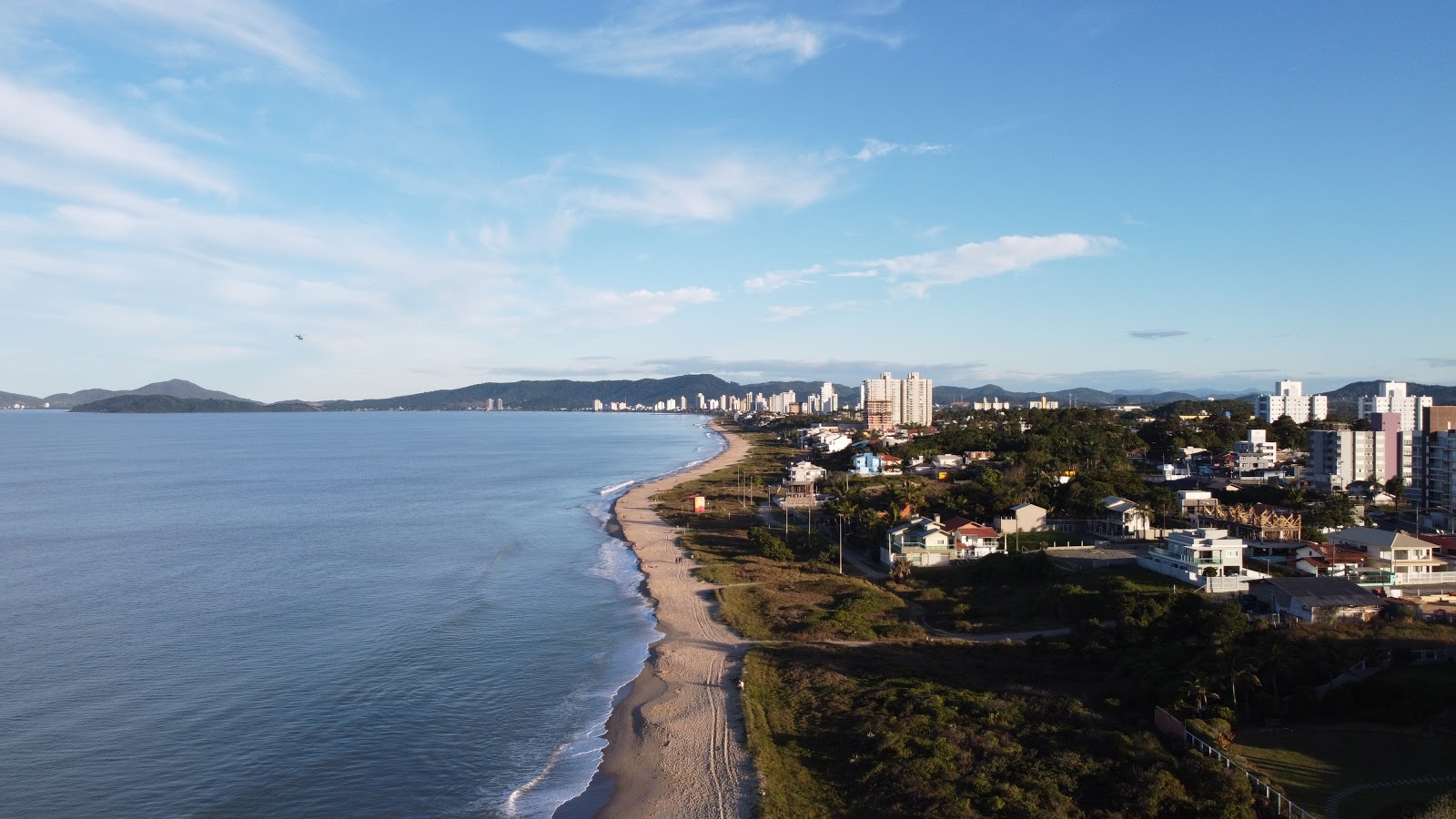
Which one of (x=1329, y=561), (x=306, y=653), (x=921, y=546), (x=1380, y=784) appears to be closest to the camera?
(x=1380, y=784)

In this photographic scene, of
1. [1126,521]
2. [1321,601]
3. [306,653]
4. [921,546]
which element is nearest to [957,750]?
[1321,601]

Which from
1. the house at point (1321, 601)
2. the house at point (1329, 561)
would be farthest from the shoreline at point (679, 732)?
the house at point (1329, 561)

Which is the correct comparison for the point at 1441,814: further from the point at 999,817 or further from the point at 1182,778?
the point at 999,817

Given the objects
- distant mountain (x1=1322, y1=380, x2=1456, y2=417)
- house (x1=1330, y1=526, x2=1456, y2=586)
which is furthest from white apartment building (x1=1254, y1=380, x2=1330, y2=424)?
house (x1=1330, y1=526, x2=1456, y2=586)

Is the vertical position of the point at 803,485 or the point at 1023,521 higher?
the point at 1023,521

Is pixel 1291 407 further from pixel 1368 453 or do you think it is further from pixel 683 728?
pixel 683 728

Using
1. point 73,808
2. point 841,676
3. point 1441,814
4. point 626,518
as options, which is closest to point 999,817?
point 1441,814
